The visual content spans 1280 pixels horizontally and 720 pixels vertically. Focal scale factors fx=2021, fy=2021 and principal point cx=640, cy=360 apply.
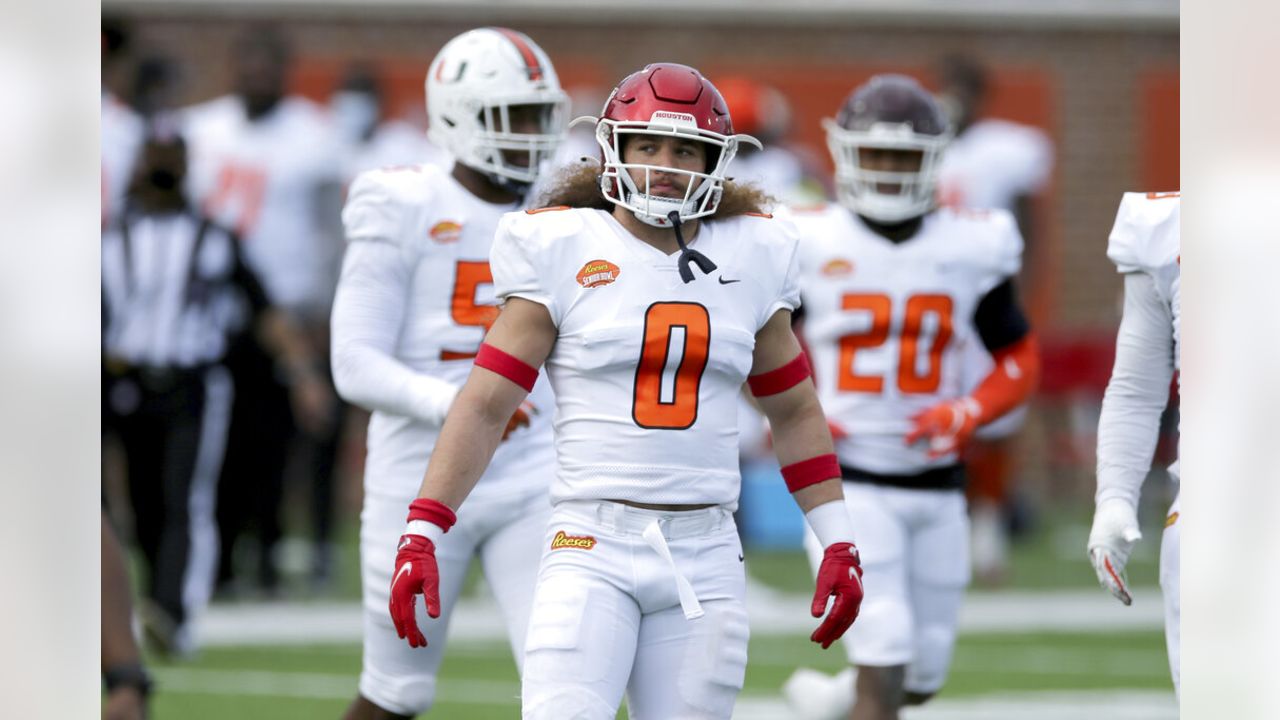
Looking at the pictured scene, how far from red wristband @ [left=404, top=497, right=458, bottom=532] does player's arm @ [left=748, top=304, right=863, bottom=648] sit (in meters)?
0.72

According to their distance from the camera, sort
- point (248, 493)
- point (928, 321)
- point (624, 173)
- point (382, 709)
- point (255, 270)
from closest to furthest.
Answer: point (624, 173) → point (382, 709) → point (928, 321) → point (255, 270) → point (248, 493)

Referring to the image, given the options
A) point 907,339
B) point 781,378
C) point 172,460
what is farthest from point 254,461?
point 781,378

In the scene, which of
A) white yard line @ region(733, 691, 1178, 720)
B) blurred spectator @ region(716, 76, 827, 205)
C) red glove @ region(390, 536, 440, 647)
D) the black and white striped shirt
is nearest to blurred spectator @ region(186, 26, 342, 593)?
the black and white striped shirt

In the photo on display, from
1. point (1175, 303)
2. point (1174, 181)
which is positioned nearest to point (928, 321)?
point (1175, 303)

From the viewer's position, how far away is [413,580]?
383 cm

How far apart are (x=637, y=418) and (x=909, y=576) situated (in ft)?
5.84

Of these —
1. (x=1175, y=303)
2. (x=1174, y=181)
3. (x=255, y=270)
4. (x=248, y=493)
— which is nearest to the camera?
(x=1175, y=303)

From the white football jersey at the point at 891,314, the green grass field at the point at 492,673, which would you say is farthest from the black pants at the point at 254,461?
the white football jersey at the point at 891,314

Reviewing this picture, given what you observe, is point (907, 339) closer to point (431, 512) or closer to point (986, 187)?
point (431, 512)

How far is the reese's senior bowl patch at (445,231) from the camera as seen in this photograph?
195 inches

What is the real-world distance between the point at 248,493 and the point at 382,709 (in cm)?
520
